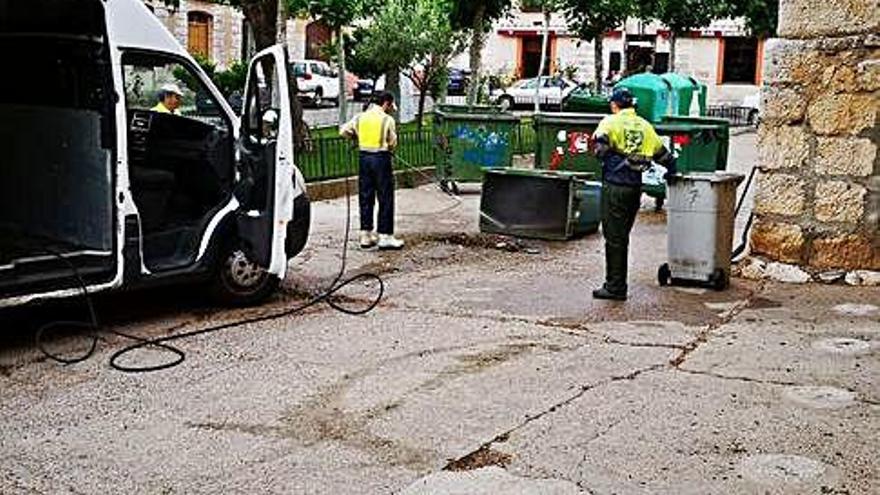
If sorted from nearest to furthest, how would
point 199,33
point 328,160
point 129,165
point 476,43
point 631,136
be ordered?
point 129,165, point 631,136, point 328,160, point 476,43, point 199,33

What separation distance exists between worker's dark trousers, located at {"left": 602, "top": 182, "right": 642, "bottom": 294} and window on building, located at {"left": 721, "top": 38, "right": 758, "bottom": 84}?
139 ft

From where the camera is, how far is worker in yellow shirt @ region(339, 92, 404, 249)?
11422 mm

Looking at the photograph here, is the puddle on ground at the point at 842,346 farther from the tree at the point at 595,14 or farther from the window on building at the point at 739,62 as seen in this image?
the window on building at the point at 739,62

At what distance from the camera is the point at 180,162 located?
8.77m

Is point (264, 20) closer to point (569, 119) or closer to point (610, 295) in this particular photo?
point (569, 119)

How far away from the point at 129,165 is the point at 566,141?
758 centimetres

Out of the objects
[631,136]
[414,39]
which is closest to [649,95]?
[414,39]

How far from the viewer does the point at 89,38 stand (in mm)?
7902

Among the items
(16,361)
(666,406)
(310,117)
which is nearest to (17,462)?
(16,361)

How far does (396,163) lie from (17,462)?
11.6 m

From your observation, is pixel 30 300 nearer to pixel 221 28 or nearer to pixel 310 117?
pixel 310 117

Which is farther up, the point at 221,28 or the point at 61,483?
the point at 221,28

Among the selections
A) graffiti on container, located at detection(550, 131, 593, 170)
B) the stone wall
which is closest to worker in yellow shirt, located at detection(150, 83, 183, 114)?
the stone wall

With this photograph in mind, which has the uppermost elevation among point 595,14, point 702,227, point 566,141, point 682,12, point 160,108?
point 682,12
